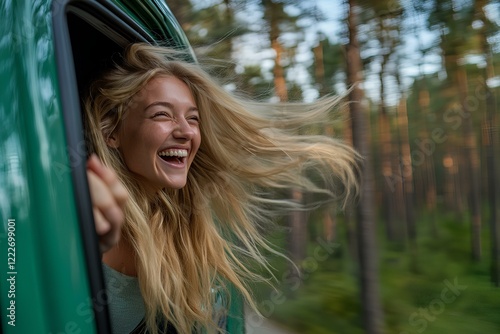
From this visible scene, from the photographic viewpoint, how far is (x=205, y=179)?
2.17 m

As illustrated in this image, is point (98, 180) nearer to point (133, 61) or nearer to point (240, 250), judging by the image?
point (133, 61)

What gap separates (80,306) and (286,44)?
779cm

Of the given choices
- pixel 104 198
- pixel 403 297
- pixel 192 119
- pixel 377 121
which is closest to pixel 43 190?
pixel 104 198

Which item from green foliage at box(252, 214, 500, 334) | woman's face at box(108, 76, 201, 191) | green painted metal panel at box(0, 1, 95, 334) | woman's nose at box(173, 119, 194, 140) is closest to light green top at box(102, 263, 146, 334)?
A: woman's face at box(108, 76, 201, 191)

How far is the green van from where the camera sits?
0.92 metres

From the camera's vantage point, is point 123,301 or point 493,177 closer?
point 123,301

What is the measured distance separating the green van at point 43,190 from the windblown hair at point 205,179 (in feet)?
2.21

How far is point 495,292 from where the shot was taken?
11773 mm

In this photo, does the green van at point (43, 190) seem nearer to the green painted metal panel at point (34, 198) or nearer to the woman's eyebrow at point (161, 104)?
the green painted metal panel at point (34, 198)

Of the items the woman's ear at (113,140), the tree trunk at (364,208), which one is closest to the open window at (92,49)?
the woman's ear at (113,140)

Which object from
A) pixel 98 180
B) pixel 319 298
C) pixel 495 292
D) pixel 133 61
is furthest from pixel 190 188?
pixel 495 292

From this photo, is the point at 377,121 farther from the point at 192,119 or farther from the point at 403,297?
the point at 192,119

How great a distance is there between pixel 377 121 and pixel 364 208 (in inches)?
473

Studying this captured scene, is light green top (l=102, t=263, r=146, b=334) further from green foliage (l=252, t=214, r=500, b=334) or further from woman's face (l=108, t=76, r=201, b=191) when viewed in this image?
green foliage (l=252, t=214, r=500, b=334)
